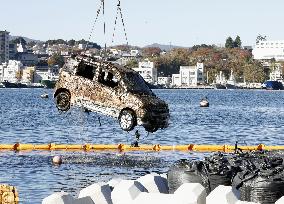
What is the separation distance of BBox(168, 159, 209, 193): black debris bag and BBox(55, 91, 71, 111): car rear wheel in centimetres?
1421

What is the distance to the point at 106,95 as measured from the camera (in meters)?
34.1

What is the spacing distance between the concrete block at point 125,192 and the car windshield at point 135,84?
17014 millimetres

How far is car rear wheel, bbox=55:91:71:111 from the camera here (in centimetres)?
3384

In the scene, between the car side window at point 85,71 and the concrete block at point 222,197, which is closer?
the concrete block at point 222,197

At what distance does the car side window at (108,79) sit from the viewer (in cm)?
3472

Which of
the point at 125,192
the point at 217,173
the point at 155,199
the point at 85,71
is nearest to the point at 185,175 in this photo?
the point at 217,173

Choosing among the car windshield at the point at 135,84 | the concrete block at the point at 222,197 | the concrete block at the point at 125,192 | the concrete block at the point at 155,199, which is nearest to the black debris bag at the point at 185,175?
the concrete block at the point at 125,192

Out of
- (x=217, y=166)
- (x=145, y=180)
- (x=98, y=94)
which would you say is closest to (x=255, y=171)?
(x=217, y=166)

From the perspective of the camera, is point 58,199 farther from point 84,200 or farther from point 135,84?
point 135,84

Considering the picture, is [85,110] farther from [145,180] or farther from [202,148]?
[202,148]

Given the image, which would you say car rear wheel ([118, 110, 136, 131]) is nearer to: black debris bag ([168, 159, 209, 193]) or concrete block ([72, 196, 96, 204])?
black debris bag ([168, 159, 209, 193])

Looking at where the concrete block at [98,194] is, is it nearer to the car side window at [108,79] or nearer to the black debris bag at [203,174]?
the black debris bag at [203,174]

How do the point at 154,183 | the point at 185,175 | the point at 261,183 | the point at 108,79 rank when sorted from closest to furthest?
1. the point at 261,183
2. the point at 185,175
3. the point at 154,183
4. the point at 108,79

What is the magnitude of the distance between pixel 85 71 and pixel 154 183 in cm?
1545
